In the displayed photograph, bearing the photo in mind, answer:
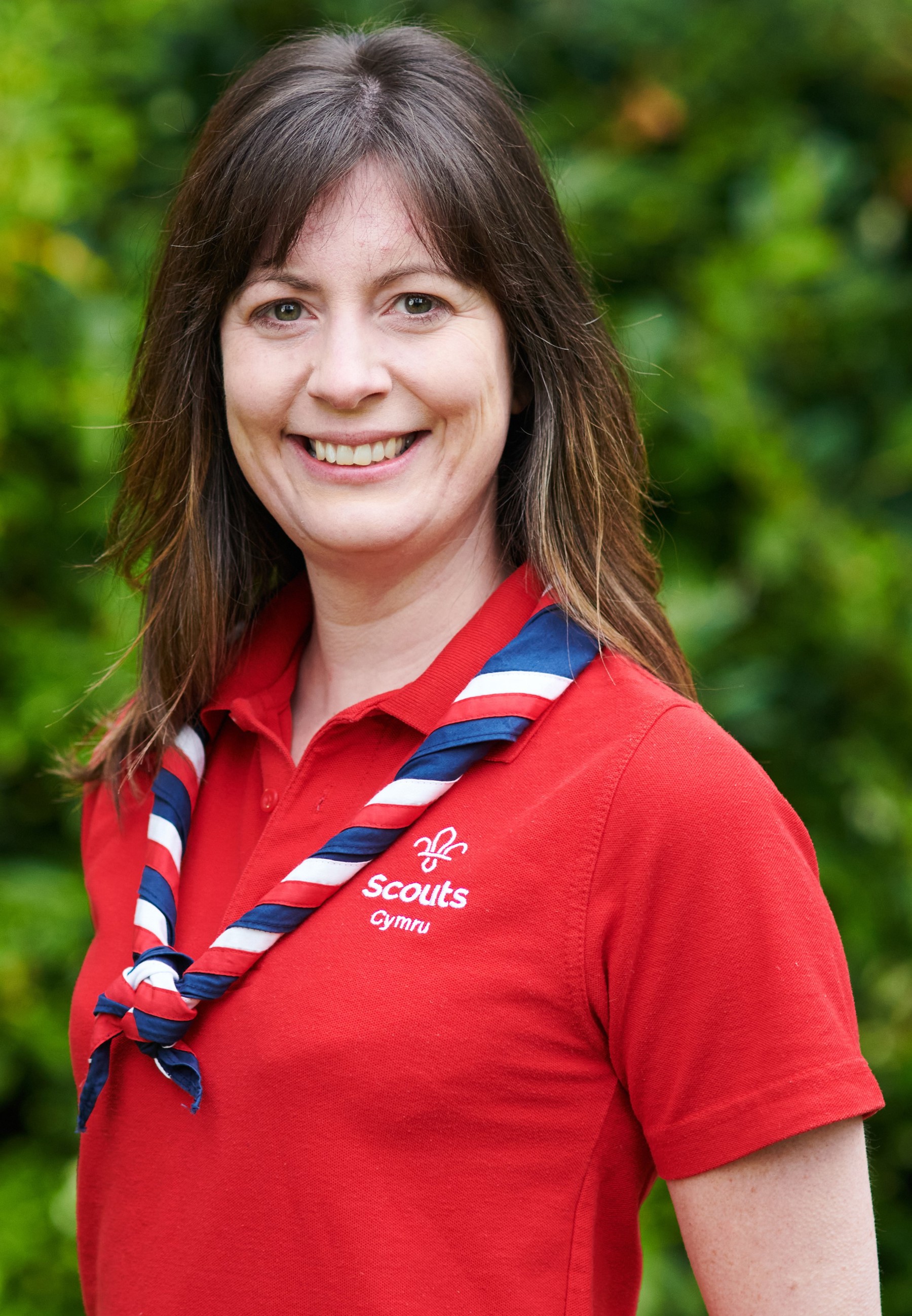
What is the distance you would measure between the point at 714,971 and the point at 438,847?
318mm

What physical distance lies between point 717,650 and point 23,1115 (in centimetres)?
192

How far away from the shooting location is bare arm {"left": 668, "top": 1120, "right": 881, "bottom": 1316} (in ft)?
4.36

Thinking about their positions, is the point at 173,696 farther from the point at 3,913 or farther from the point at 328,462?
the point at 3,913

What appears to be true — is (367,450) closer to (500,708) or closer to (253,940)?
(500,708)

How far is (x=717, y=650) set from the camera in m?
3.18

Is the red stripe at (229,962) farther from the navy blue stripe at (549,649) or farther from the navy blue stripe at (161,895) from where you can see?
A: the navy blue stripe at (549,649)

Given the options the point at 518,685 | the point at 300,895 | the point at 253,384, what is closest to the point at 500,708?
the point at 518,685

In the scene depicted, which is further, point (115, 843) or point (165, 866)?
point (115, 843)

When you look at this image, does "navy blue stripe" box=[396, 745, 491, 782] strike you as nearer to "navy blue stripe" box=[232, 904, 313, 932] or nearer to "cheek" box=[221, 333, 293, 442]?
"navy blue stripe" box=[232, 904, 313, 932]

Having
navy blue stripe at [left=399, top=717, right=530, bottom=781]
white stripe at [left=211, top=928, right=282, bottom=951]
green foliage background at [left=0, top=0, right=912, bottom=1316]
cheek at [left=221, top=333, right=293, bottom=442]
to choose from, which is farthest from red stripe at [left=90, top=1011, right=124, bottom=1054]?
green foliage background at [left=0, top=0, right=912, bottom=1316]

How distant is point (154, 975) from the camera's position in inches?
60.1

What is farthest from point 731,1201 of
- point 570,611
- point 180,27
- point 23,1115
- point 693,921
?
point 180,27

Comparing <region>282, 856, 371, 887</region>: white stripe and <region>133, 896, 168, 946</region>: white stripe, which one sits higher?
<region>282, 856, 371, 887</region>: white stripe

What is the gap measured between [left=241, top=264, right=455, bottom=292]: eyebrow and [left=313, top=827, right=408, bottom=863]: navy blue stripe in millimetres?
616
